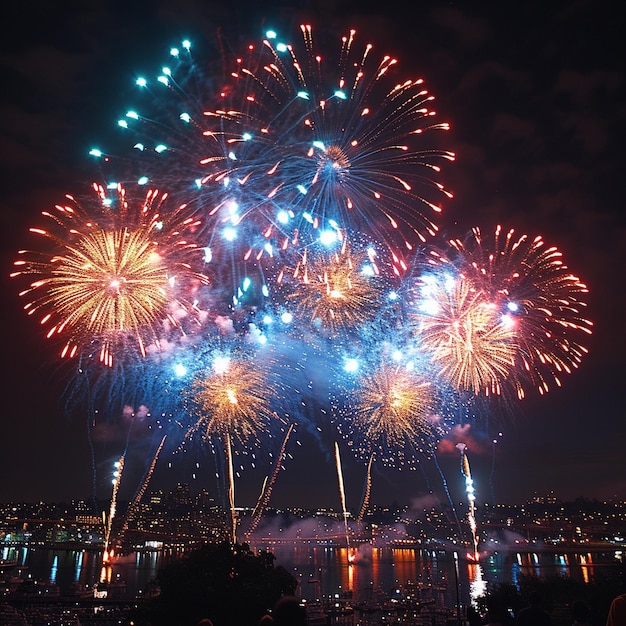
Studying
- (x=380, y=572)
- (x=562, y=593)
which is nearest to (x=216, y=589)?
(x=562, y=593)

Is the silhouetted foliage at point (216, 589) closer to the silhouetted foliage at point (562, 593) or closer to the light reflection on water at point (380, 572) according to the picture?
the silhouetted foliage at point (562, 593)

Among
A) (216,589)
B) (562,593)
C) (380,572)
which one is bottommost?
(380,572)

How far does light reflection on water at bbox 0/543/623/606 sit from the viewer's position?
3310 inches

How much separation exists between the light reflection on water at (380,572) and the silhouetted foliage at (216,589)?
184ft

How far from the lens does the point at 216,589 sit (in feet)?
79.3

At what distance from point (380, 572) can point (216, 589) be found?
10362 centimetres

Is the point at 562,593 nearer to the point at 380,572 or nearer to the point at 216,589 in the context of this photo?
the point at 216,589

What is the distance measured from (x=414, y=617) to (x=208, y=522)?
500 feet

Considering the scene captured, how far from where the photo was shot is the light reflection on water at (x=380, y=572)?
276 feet

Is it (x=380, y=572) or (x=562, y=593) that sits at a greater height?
(x=562, y=593)

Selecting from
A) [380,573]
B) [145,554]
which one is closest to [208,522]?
[145,554]

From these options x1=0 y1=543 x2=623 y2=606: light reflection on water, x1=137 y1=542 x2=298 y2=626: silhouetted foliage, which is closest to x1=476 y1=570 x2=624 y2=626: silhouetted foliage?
x1=137 y1=542 x2=298 y2=626: silhouetted foliage

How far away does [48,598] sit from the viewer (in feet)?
209

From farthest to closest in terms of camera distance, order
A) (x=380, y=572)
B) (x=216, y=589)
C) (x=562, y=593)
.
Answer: (x=380, y=572) < (x=562, y=593) < (x=216, y=589)
